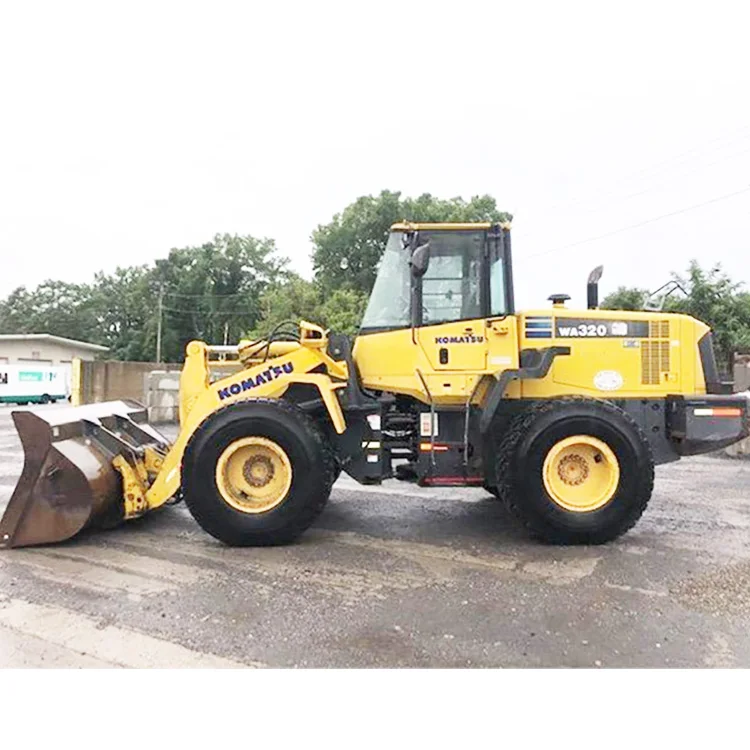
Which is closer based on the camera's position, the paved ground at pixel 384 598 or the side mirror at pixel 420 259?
the paved ground at pixel 384 598

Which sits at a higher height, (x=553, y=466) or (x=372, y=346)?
(x=372, y=346)

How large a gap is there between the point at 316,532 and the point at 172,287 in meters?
52.6

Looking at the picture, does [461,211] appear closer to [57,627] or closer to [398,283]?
[398,283]

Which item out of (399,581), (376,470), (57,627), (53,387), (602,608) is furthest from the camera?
(53,387)

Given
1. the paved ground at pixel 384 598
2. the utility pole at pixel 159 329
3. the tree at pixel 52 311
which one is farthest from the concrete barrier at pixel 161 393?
the tree at pixel 52 311

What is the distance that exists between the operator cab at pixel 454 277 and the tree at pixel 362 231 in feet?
105

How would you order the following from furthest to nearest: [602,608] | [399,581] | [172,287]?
[172,287]
[399,581]
[602,608]

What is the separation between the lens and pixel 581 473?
5.34 meters

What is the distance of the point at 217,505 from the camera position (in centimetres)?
520

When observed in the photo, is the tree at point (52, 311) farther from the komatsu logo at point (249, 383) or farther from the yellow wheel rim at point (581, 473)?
the yellow wheel rim at point (581, 473)

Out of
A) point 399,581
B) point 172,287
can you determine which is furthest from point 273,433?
point 172,287

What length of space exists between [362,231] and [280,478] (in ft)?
113

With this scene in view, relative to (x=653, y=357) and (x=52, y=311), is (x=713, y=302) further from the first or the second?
(x=52, y=311)

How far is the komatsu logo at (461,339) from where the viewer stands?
5559 millimetres
